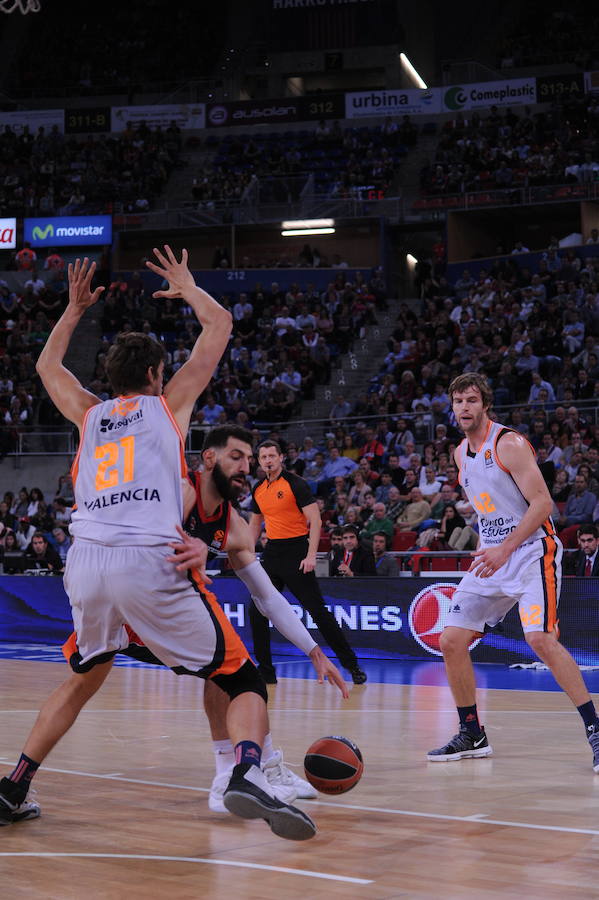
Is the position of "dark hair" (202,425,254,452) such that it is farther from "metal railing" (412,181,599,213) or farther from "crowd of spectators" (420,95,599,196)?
"crowd of spectators" (420,95,599,196)

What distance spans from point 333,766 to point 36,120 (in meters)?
34.6

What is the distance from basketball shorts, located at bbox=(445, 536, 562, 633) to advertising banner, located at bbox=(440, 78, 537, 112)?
28443 mm

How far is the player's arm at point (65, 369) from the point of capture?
15.3 ft

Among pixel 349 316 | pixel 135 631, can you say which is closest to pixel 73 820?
pixel 135 631

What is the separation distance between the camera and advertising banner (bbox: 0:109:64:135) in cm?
3609

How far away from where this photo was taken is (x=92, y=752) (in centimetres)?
668

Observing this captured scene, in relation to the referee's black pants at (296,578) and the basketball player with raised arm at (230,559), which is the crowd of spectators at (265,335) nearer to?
the referee's black pants at (296,578)

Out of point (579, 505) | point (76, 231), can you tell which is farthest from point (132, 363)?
point (76, 231)

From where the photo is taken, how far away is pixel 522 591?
6410 mm

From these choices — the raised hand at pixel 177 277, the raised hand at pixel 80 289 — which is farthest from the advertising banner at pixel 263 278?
the raised hand at pixel 177 277

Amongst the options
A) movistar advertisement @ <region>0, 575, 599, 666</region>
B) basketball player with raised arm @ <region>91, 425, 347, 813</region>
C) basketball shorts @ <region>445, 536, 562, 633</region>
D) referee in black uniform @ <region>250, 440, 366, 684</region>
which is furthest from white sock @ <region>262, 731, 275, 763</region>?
movistar advertisement @ <region>0, 575, 599, 666</region>

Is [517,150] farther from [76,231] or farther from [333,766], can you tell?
[333,766]

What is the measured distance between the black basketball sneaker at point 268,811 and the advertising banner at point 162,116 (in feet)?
110

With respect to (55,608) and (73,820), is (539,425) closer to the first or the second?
(55,608)
